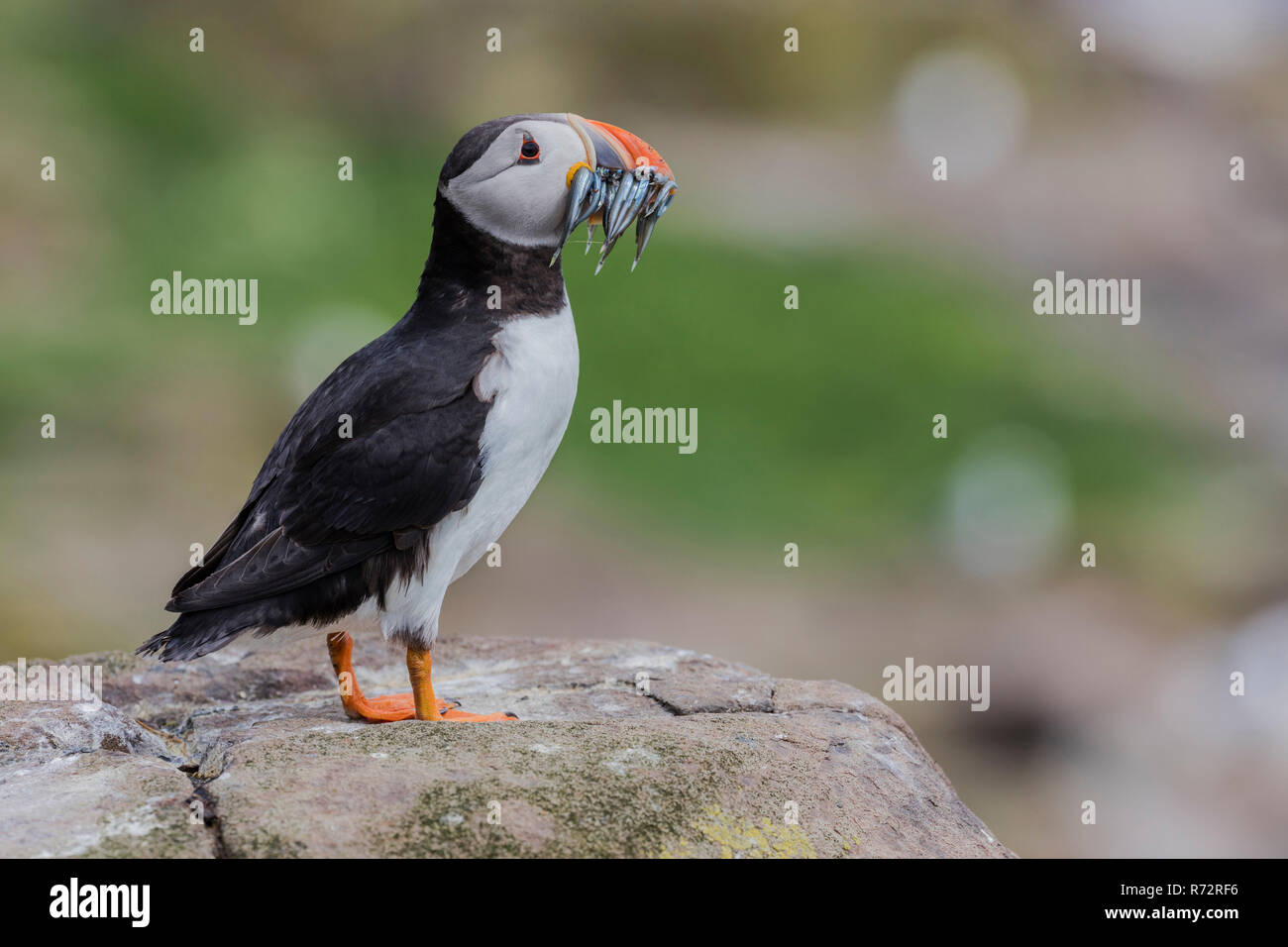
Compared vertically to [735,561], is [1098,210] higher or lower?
higher

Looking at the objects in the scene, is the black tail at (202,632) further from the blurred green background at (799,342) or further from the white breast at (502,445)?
the blurred green background at (799,342)

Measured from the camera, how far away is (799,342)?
21.2m

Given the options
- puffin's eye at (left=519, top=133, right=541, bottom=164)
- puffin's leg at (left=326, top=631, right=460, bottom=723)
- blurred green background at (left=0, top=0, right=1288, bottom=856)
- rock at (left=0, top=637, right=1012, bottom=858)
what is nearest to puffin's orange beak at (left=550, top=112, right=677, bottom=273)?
puffin's eye at (left=519, top=133, right=541, bottom=164)

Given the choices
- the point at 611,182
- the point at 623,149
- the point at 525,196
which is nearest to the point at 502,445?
the point at 525,196

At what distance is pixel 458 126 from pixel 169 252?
646cm

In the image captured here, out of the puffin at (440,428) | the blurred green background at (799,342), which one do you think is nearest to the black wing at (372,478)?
the puffin at (440,428)

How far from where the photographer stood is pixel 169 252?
1958cm

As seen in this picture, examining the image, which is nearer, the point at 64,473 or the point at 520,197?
the point at 520,197

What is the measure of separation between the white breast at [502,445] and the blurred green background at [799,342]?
786cm

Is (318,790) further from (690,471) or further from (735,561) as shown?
(690,471)

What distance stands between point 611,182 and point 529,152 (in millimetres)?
375

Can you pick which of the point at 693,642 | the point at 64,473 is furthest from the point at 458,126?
the point at 693,642

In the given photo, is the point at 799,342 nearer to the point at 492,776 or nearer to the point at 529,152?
the point at 529,152

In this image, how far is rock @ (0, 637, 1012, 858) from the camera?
4.66 m
